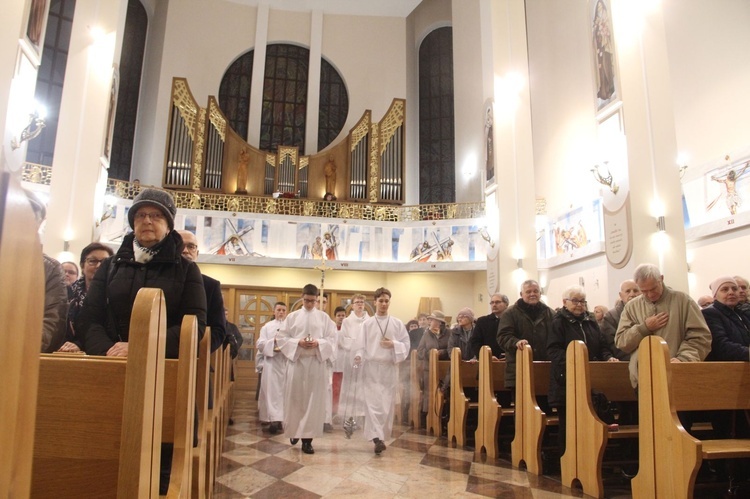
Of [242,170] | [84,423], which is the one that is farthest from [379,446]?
[242,170]

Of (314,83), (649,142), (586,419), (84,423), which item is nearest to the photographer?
(84,423)

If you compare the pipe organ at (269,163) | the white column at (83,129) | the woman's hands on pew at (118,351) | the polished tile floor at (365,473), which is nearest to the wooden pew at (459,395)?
the polished tile floor at (365,473)

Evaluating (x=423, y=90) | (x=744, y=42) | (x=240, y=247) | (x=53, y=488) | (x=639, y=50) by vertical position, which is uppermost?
(x=423, y=90)

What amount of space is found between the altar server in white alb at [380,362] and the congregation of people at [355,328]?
1 centimetres

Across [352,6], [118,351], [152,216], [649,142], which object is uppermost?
[352,6]

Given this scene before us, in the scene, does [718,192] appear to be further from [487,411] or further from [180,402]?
[180,402]

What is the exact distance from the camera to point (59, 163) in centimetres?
977

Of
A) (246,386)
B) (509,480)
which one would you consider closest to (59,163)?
(246,386)

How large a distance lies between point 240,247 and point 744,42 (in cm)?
1142

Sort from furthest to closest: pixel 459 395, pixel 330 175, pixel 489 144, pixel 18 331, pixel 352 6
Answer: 1. pixel 352 6
2. pixel 330 175
3. pixel 489 144
4. pixel 459 395
5. pixel 18 331

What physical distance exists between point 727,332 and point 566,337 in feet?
3.83

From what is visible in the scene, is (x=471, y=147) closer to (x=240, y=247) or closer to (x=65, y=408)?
(x=240, y=247)

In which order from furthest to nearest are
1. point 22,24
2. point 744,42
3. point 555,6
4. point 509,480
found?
point 555,6, point 744,42, point 22,24, point 509,480

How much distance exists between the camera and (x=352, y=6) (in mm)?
18375
